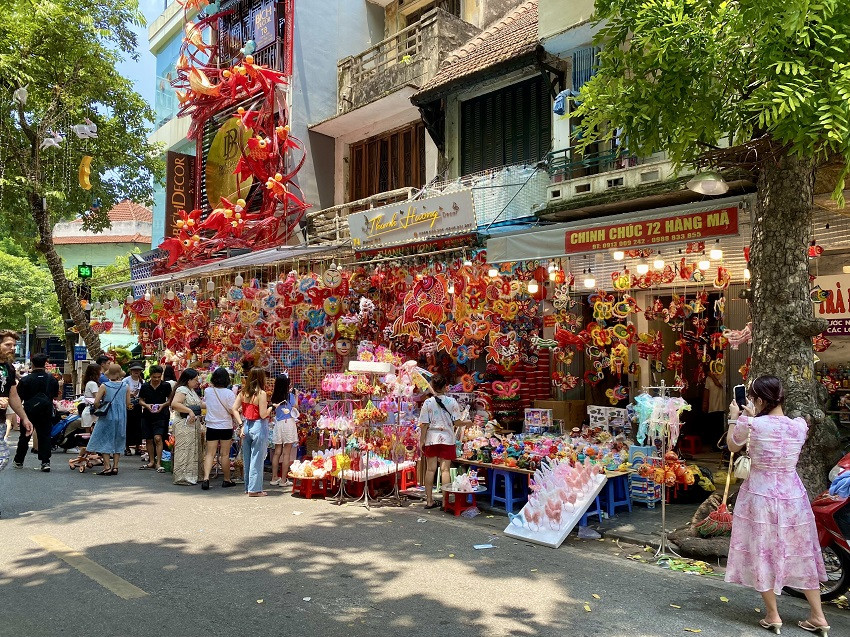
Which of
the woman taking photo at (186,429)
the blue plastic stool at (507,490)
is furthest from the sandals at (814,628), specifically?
the woman taking photo at (186,429)

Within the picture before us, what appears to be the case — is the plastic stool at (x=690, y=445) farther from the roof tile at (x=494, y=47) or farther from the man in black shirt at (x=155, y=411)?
the man in black shirt at (x=155, y=411)

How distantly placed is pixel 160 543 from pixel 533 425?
6.26 metres

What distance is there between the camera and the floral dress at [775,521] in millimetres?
4555

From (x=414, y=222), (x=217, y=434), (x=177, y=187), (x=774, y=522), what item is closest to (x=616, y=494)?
(x=774, y=522)

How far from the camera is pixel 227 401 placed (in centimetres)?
975

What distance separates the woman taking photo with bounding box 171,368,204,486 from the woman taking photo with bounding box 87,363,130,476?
2.62 ft

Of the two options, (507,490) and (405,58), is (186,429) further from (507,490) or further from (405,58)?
(405,58)

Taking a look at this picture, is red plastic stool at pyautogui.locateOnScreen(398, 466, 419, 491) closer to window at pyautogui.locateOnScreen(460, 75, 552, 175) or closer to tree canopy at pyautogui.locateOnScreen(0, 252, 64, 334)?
window at pyautogui.locateOnScreen(460, 75, 552, 175)

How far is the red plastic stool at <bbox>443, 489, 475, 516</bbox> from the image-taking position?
26.5 ft

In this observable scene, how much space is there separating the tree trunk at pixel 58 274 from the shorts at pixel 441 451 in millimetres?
11909

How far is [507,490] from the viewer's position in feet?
27.0

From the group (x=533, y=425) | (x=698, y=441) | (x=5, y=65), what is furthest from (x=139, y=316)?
(x=698, y=441)

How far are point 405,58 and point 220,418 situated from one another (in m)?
8.99

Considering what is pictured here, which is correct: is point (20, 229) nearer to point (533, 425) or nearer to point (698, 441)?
point (533, 425)
